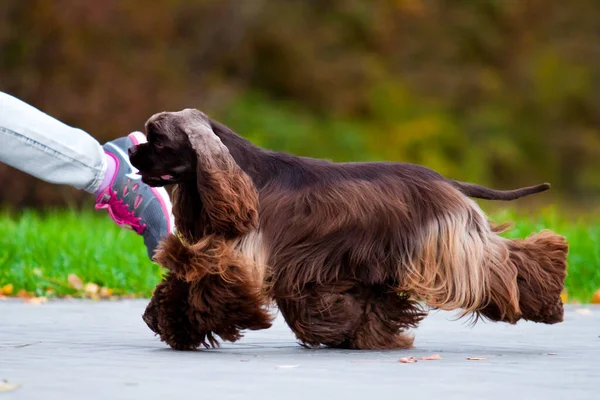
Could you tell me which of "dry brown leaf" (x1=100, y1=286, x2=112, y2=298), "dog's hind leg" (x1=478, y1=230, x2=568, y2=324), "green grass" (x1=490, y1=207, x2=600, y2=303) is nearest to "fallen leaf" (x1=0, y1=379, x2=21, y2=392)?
"dog's hind leg" (x1=478, y1=230, x2=568, y2=324)

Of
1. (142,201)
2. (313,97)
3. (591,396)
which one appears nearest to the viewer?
(591,396)

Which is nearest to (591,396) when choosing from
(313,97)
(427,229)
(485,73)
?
(427,229)

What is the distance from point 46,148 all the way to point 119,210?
19.5 inches

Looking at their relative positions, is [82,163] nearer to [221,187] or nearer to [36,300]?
[221,187]

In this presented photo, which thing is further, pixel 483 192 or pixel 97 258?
pixel 97 258

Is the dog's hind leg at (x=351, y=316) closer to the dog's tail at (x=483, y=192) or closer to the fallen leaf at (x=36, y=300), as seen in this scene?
the dog's tail at (x=483, y=192)

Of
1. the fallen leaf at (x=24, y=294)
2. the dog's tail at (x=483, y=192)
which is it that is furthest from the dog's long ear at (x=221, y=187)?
the fallen leaf at (x=24, y=294)

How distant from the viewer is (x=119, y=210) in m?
6.28

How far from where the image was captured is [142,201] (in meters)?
6.20

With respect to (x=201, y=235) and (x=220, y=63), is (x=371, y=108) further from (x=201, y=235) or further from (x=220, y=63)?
(x=201, y=235)

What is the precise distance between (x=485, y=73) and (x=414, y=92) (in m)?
2.81

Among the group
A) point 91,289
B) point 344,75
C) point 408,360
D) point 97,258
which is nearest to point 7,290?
point 91,289

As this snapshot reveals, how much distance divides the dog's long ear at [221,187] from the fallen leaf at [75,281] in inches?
133

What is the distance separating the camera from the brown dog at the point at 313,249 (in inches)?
199
